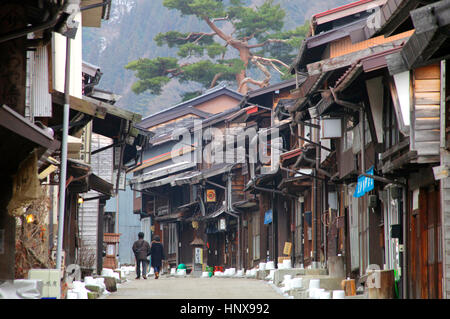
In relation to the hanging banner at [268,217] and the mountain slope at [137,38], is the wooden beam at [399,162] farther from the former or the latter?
the mountain slope at [137,38]

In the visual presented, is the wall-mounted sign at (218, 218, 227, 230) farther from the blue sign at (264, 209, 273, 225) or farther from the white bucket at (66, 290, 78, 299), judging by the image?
the white bucket at (66, 290, 78, 299)

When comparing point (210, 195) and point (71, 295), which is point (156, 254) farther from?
point (71, 295)

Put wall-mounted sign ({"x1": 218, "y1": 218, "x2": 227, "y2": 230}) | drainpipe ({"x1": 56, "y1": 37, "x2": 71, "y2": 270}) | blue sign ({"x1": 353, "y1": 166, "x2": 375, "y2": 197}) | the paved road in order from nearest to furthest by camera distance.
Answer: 1. drainpipe ({"x1": 56, "y1": 37, "x2": 71, "y2": 270})
2. blue sign ({"x1": 353, "y1": 166, "x2": 375, "y2": 197})
3. the paved road
4. wall-mounted sign ({"x1": 218, "y1": 218, "x2": 227, "y2": 230})

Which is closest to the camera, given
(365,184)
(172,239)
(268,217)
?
(365,184)

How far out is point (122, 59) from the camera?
168m

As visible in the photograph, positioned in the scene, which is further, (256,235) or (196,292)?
(256,235)

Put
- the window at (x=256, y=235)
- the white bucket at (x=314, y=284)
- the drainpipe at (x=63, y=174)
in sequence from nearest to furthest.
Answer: the drainpipe at (x=63, y=174) → the white bucket at (x=314, y=284) → the window at (x=256, y=235)

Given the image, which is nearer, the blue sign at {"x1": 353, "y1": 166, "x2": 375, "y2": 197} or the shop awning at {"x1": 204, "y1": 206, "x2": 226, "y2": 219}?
the blue sign at {"x1": 353, "y1": 166, "x2": 375, "y2": 197}

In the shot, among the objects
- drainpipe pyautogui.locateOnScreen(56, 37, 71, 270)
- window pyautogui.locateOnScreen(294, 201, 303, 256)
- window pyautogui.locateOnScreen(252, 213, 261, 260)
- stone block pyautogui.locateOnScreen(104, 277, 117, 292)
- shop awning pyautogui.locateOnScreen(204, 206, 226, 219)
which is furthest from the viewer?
shop awning pyautogui.locateOnScreen(204, 206, 226, 219)

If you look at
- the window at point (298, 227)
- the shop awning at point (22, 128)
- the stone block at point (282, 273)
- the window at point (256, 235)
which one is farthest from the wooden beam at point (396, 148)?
the window at point (256, 235)

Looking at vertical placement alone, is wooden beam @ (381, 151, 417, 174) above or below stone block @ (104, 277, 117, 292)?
above

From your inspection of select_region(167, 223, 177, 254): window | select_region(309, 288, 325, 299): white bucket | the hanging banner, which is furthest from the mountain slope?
select_region(309, 288, 325, 299): white bucket

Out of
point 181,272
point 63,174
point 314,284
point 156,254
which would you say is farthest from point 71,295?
point 181,272

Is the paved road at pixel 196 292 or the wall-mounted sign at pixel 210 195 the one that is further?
the wall-mounted sign at pixel 210 195
